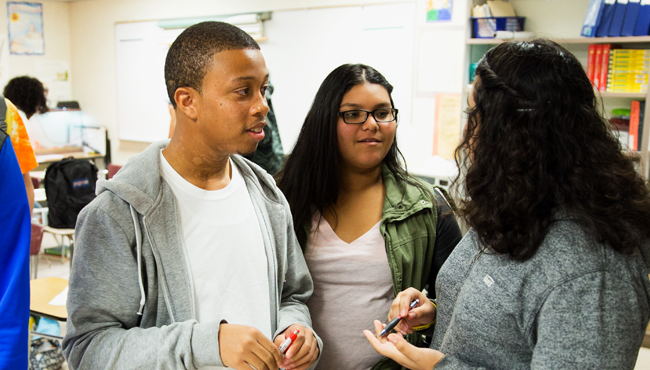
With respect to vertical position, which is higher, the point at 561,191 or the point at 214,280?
the point at 561,191

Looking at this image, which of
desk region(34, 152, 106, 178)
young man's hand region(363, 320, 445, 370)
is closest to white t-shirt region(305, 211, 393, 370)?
young man's hand region(363, 320, 445, 370)

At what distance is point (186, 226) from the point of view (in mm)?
1097

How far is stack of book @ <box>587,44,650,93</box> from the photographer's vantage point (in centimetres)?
333

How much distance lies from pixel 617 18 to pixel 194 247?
3.33m

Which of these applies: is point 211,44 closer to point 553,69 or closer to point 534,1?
point 553,69

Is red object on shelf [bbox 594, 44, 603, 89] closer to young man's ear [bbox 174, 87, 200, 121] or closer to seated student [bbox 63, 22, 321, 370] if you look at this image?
seated student [bbox 63, 22, 321, 370]

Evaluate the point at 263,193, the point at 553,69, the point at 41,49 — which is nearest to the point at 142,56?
the point at 41,49

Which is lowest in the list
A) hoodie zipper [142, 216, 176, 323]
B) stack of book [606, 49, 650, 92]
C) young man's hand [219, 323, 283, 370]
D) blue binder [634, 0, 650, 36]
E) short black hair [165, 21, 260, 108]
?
young man's hand [219, 323, 283, 370]

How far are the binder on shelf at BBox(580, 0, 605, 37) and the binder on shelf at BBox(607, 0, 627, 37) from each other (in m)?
0.09

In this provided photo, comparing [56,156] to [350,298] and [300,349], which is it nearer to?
[350,298]

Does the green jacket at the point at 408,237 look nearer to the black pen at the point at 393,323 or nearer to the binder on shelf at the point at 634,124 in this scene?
the black pen at the point at 393,323

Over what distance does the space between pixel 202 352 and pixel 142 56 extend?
590 cm

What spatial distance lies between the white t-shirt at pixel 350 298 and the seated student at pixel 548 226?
44cm

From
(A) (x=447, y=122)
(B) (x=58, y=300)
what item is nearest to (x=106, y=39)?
(A) (x=447, y=122)
